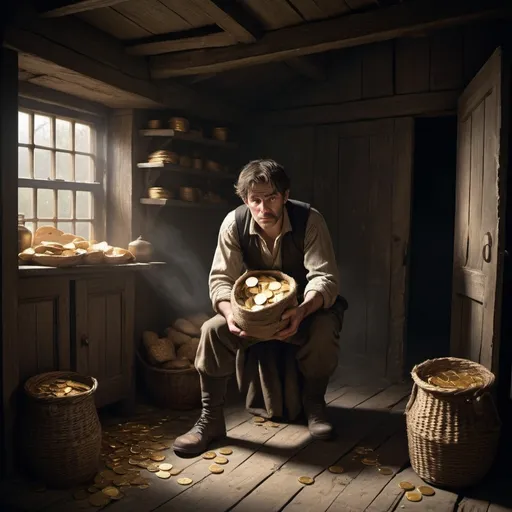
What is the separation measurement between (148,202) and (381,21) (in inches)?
79.5

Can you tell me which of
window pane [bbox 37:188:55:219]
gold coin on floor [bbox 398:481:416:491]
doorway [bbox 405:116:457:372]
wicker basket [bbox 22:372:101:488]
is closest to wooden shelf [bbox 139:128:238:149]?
window pane [bbox 37:188:55:219]

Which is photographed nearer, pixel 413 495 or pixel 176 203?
pixel 413 495

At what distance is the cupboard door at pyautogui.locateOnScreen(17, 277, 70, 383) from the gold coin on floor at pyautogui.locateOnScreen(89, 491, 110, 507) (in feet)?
2.54

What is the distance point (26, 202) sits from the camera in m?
3.46

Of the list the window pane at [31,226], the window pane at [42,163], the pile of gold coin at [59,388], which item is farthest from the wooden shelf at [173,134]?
the pile of gold coin at [59,388]

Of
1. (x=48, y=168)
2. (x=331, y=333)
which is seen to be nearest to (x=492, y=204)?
(x=331, y=333)

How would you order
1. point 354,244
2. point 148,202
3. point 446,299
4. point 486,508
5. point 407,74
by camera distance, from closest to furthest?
point 486,508, point 148,202, point 407,74, point 354,244, point 446,299

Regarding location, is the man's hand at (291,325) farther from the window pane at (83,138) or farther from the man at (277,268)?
the window pane at (83,138)

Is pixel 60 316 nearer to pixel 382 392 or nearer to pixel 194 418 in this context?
pixel 194 418

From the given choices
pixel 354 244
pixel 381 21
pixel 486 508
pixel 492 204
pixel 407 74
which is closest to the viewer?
pixel 486 508

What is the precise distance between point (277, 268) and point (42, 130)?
181 centimetres

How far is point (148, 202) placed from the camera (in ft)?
13.0

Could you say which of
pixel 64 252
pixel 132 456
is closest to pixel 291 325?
pixel 132 456

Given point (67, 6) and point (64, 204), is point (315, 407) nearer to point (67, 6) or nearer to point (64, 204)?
point (64, 204)
